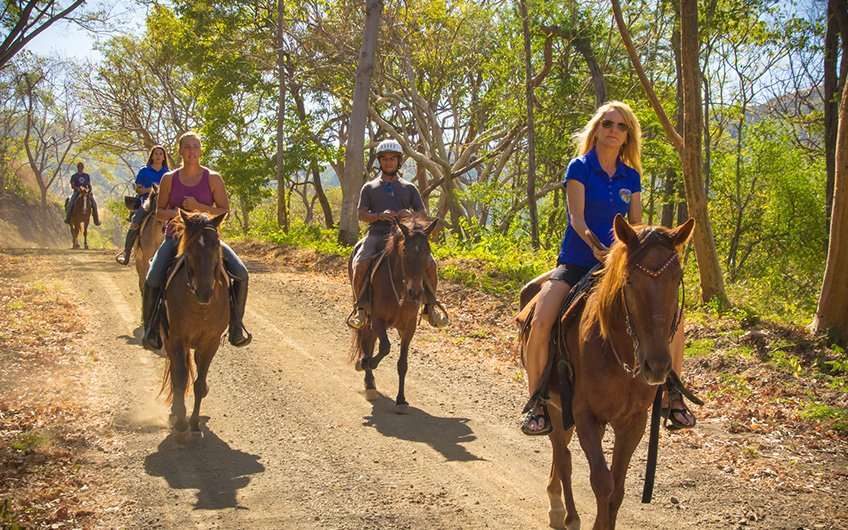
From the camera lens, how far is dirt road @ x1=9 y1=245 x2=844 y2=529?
6055mm

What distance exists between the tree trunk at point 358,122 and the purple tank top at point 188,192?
13.6m

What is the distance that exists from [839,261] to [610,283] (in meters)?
7.65

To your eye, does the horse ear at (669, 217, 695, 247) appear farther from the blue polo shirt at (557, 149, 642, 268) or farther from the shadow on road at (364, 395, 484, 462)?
the shadow on road at (364, 395, 484, 462)

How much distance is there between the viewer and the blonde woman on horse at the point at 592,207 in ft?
17.8

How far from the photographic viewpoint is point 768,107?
3206cm

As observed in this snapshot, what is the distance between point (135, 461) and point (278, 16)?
79.4ft

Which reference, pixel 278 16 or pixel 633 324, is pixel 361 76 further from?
pixel 633 324

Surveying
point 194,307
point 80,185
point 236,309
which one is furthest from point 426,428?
point 80,185

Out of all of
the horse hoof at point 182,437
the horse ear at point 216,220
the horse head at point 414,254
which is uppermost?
the horse ear at point 216,220

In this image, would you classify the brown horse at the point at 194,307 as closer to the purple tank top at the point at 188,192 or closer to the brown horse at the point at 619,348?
the purple tank top at the point at 188,192

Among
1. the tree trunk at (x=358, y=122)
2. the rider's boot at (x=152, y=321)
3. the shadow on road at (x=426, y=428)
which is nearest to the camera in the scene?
the shadow on road at (x=426, y=428)

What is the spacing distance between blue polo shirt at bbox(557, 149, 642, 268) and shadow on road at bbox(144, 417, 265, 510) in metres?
3.34

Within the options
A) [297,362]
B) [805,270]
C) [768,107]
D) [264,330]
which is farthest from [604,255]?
[768,107]

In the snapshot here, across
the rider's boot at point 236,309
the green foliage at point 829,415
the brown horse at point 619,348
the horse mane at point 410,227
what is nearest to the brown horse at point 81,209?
the horse mane at point 410,227
